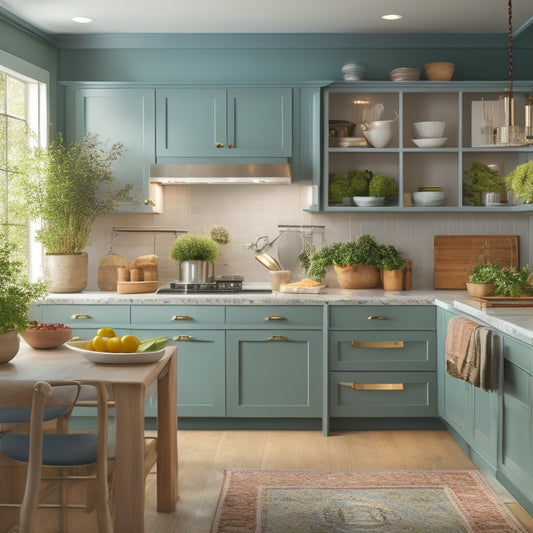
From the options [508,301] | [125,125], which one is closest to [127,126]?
[125,125]

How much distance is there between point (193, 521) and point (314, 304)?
1810 millimetres

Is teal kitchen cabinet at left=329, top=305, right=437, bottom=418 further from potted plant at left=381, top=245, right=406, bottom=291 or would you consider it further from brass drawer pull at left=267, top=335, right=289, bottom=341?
potted plant at left=381, top=245, right=406, bottom=291

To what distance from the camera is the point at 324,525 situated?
335 centimetres

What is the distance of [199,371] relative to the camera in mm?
4832

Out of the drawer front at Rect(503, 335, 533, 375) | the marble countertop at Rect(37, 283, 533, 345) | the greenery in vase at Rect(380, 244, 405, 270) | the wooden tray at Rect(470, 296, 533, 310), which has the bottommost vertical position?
the drawer front at Rect(503, 335, 533, 375)

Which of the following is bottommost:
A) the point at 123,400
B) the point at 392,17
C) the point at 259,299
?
the point at 123,400

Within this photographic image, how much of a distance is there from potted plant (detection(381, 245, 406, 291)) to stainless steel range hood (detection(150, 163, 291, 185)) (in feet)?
2.91

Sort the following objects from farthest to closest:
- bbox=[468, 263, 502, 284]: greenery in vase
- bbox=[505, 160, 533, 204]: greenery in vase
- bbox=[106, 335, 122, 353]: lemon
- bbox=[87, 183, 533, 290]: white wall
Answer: bbox=[87, 183, 533, 290]: white wall → bbox=[505, 160, 533, 204]: greenery in vase → bbox=[468, 263, 502, 284]: greenery in vase → bbox=[106, 335, 122, 353]: lemon

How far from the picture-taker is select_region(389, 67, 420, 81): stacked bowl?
5207 mm

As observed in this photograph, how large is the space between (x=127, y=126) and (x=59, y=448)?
2.97 meters

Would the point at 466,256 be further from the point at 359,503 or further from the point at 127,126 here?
the point at 127,126

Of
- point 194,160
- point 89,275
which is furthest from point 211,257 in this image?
point 89,275

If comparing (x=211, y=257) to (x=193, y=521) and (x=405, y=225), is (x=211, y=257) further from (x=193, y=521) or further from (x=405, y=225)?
(x=193, y=521)

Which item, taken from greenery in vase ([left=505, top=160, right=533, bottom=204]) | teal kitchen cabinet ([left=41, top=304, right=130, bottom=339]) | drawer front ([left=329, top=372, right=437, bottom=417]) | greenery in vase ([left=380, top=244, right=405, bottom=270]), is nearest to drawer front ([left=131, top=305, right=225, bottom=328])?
teal kitchen cabinet ([left=41, top=304, right=130, bottom=339])
